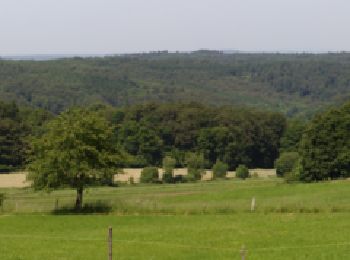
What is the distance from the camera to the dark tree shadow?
39.9m

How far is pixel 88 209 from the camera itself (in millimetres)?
40875

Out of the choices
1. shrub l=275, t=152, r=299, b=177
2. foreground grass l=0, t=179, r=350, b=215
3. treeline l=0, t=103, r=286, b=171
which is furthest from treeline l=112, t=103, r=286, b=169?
foreground grass l=0, t=179, r=350, b=215

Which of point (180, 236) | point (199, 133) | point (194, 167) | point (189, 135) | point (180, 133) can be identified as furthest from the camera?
point (180, 133)

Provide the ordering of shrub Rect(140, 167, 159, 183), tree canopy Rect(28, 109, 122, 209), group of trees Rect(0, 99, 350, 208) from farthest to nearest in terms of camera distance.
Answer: shrub Rect(140, 167, 159, 183)
group of trees Rect(0, 99, 350, 208)
tree canopy Rect(28, 109, 122, 209)

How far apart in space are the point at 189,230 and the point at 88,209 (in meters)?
11.5

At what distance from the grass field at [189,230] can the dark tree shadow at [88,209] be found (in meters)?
0.25

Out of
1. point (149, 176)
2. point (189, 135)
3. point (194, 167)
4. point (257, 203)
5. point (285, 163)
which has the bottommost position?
point (194, 167)

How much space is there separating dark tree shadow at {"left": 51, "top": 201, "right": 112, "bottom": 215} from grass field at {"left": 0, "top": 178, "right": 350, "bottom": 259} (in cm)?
25

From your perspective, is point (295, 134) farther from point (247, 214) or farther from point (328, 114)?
point (247, 214)

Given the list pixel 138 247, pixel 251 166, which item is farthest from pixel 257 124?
pixel 138 247

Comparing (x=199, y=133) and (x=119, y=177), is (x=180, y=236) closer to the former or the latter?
(x=119, y=177)

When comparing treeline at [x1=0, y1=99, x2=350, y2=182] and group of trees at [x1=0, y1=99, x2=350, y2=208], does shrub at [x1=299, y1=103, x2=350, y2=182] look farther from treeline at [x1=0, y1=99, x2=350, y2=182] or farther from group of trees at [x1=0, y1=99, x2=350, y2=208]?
treeline at [x1=0, y1=99, x2=350, y2=182]

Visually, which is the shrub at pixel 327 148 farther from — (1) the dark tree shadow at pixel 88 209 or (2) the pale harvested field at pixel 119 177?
(1) the dark tree shadow at pixel 88 209

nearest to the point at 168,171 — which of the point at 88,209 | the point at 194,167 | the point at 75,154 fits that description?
the point at 194,167
